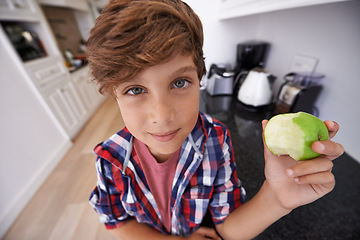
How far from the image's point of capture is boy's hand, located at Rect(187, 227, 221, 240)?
0.53 m

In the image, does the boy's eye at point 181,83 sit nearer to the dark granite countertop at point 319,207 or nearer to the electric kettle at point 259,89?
the dark granite countertop at point 319,207

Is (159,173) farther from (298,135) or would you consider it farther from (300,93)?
(300,93)

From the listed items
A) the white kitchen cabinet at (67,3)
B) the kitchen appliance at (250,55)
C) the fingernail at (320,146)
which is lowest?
the fingernail at (320,146)

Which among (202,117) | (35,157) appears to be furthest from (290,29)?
(35,157)

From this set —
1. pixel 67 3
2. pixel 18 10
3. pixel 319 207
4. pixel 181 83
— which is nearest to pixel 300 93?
pixel 319 207

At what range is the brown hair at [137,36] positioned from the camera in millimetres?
283

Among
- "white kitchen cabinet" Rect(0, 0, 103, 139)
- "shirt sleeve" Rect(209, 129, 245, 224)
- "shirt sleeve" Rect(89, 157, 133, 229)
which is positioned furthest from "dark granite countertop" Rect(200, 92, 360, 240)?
"white kitchen cabinet" Rect(0, 0, 103, 139)

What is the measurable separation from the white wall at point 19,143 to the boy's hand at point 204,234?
1.68 meters

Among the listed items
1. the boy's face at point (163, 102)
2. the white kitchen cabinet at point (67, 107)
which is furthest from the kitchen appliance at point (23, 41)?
the boy's face at point (163, 102)

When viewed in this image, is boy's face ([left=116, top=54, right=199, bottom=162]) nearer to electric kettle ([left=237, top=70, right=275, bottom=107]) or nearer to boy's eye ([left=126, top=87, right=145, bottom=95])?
boy's eye ([left=126, top=87, right=145, bottom=95])

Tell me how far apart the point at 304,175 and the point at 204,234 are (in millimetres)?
425

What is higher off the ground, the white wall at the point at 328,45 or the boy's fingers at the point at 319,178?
the white wall at the point at 328,45

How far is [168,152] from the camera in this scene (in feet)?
1.28

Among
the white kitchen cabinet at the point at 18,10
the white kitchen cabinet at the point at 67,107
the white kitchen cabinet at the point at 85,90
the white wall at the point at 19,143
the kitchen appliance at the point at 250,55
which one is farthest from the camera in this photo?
the white kitchen cabinet at the point at 85,90
